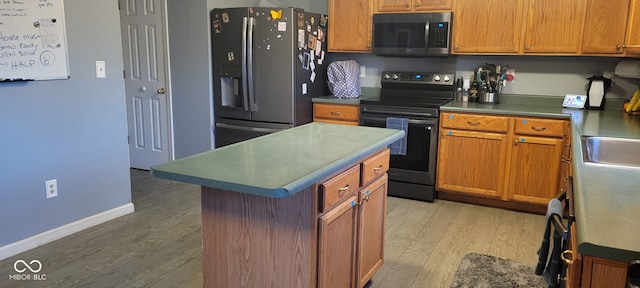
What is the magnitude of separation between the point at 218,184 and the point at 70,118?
6.80ft

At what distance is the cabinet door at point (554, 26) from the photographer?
3.61 meters

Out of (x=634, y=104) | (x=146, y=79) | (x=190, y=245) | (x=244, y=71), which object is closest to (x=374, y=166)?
(x=190, y=245)

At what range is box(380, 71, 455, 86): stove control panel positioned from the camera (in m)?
4.30

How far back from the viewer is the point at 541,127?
358cm

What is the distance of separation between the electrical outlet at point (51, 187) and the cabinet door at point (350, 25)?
269 cm

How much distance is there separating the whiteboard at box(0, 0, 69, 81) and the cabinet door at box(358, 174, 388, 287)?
2173 mm

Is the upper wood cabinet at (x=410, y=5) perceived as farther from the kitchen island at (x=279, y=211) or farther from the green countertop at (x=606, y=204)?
the kitchen island at (x=279, y=211)

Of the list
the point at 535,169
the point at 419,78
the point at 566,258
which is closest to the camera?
the point at 566,258

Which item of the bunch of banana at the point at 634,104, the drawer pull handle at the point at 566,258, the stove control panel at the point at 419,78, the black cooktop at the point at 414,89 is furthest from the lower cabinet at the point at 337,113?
the drawer pull handle at the point at 566,258

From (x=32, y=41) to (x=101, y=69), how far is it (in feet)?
1.73

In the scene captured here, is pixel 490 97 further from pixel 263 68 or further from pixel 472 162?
pixel 263 68

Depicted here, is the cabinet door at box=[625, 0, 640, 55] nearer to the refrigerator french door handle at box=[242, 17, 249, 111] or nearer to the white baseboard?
the refrigerator french door handle at box=[242, 17, 249, 111]

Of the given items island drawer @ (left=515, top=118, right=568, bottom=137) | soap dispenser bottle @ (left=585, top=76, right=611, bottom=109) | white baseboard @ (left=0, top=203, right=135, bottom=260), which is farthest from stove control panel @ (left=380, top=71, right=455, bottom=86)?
white baseboard @ (left=0, top=203, right=135, bottom=260)

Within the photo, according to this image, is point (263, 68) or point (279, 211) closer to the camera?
point (279, 211)
